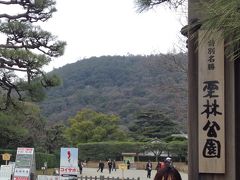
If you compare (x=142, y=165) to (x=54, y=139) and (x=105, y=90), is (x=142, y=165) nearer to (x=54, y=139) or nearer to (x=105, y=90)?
(x=54, y=139)

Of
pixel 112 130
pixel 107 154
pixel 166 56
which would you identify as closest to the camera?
pixel 166 56

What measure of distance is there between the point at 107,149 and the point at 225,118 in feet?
156

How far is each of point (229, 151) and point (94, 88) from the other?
96.6 m

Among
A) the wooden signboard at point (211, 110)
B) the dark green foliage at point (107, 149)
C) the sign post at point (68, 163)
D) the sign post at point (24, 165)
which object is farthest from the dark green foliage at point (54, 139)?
the wooden signboard at point (211, 110)

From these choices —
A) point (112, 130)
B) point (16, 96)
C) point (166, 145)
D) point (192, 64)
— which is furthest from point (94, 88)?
point (192, 64)

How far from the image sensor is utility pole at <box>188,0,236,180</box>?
5.37 meters

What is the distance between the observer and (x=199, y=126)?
5477mm

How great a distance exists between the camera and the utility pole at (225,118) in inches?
211

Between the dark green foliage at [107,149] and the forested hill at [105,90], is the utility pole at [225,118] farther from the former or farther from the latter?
the forested hill at [105,90]

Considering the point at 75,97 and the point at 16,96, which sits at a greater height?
the point at 75,97

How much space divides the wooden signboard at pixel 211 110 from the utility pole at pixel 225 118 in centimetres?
5

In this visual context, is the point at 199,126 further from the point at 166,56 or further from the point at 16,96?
the point at 16,96

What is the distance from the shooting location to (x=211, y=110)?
17.9 ft

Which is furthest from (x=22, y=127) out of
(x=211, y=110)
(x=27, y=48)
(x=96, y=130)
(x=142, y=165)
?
(x=96, y=130)
